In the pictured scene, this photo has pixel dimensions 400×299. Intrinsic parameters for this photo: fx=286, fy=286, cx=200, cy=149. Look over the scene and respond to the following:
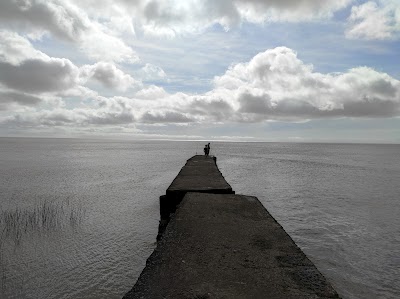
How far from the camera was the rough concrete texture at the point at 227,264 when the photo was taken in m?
4.03

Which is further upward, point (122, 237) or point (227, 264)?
point (227, 264)

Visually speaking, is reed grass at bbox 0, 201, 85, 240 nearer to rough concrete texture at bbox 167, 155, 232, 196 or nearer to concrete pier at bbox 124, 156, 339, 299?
rough concrete texture at bbox 167, 155, 232, 196

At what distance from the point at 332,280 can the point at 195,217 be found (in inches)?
250

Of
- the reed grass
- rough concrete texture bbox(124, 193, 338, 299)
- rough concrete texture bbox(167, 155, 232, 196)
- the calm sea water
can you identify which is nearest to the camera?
rough concrete texture bbox(124, 193, 338, 299)

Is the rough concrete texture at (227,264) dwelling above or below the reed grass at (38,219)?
above

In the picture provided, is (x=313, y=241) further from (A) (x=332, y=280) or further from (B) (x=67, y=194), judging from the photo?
(B) (x=67, y=194)

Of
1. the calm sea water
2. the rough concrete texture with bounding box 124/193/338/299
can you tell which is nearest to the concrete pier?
the rough concrete texture with bounding box 124/193/338/299

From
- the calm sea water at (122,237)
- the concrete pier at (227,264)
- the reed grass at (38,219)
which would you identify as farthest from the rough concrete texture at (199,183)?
the reed grass at (38,219)

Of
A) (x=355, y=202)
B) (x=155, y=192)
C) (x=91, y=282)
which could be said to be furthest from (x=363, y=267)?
(x=155, y=192)

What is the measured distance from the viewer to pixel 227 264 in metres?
4.73

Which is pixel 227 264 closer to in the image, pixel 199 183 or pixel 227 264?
pixel 227 264

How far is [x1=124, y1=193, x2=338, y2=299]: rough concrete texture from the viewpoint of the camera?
4027mm

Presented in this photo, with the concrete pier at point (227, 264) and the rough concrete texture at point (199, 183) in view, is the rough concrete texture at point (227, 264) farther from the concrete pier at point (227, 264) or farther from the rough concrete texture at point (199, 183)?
the rough concrete texture at point (199, 183)

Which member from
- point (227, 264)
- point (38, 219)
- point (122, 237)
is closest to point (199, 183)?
point (122, 237)
